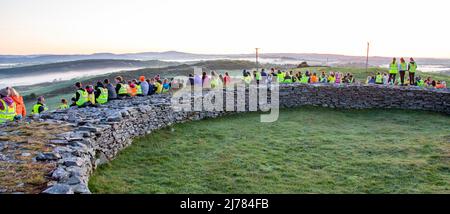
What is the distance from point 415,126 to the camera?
45.2ft

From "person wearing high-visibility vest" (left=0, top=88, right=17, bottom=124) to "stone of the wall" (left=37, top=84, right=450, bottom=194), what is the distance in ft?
3.15

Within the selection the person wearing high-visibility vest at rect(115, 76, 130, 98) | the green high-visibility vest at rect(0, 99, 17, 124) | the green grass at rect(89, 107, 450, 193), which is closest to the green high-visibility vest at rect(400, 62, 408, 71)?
the green grass at rect(89, 107, 450, 193)

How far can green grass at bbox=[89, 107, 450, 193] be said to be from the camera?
778 centimetres

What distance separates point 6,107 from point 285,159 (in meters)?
8.25

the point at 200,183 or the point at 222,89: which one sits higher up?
the point at 222,89

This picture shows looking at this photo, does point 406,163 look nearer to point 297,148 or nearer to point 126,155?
point 297,148

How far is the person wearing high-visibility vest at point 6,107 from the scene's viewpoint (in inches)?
415

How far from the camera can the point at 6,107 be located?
10602 mm

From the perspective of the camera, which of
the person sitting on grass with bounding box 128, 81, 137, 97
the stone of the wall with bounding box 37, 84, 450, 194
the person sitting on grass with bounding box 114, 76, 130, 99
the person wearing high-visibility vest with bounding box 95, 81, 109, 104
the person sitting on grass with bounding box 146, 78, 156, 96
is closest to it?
the stone of the wall with bounding box 37, 84, 450, 194

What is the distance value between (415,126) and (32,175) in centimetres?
1307

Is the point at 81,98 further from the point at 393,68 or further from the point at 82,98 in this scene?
the point at 393,68

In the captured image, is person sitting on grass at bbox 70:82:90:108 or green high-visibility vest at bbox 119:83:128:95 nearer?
person sitting on grass at bbox 70:82:90:108

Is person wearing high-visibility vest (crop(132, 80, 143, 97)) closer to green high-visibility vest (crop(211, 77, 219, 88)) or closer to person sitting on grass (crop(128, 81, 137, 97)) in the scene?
person sitting on grass (crop(128, 81, 137, 97))
